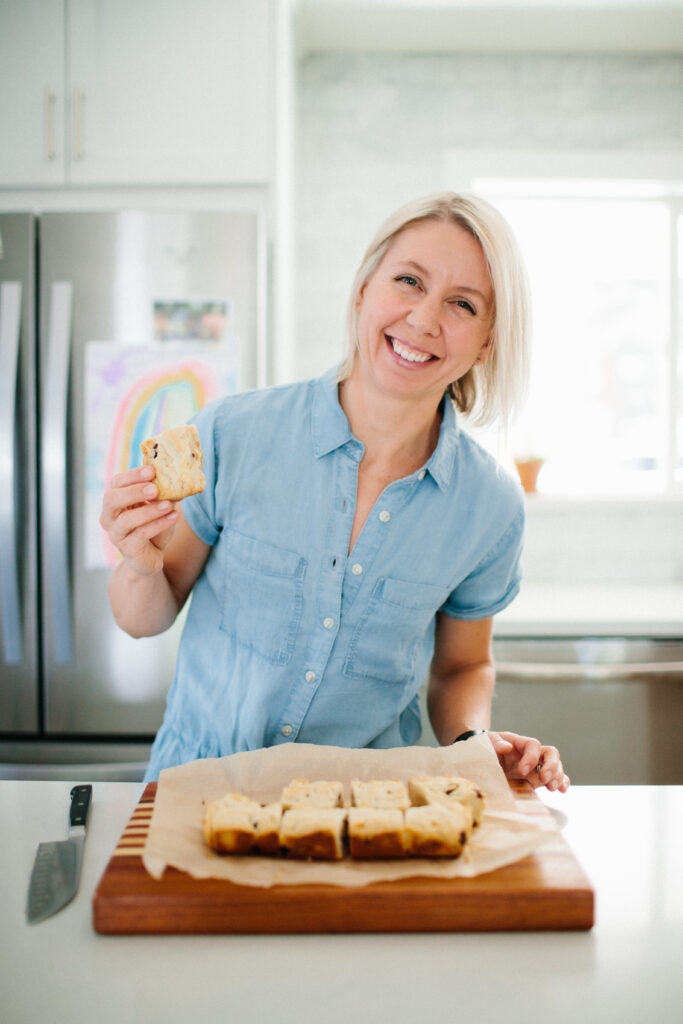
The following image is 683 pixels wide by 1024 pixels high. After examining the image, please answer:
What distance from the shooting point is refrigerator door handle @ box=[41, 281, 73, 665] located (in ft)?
6.73

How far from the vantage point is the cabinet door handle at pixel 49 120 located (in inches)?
84.0

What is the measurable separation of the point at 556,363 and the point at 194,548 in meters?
2.24

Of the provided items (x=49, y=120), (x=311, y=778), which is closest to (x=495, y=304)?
(x=311, y=778)

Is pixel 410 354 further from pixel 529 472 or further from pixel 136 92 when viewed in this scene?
pixel 529 472

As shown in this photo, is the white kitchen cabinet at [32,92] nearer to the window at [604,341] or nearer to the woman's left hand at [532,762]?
the window at [604,341]

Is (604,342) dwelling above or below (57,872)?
above

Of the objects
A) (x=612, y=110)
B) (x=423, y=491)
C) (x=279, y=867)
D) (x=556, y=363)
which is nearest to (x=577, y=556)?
(x=556, y=363)

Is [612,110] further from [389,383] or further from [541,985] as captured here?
[541,985]

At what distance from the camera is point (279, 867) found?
0.78 m

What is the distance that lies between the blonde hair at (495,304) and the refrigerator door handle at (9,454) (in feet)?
3.64

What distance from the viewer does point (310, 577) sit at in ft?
3.92

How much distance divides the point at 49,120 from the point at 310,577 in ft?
5.50

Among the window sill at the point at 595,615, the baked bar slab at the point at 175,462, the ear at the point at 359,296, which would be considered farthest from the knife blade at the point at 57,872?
the window sill at the point at 595,615

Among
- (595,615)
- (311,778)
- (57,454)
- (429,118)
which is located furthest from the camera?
(429,118)
